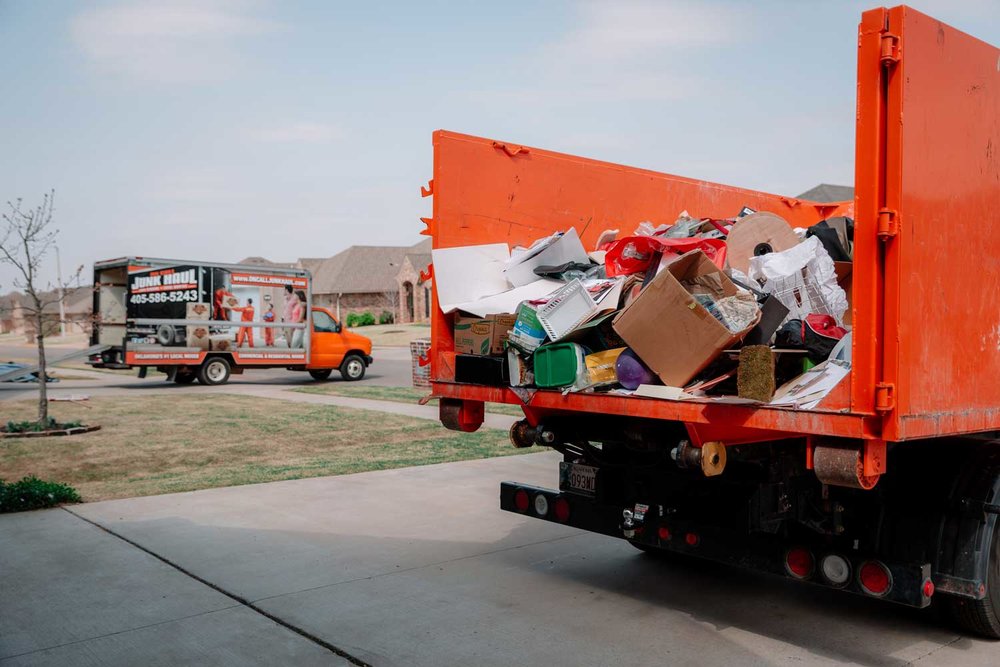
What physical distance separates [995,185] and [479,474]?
6.12 m

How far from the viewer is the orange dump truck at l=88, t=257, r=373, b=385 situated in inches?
753

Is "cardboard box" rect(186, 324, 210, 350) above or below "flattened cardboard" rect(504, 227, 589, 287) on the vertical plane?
below

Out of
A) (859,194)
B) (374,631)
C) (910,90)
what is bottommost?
(374,631)

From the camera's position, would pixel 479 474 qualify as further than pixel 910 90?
Yes

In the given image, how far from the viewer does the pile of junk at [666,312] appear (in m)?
3.81

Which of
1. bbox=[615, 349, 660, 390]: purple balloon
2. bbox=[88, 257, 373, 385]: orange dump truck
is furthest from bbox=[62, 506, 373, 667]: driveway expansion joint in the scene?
bbox=[88, 257, 373, 385]: orange dump truck

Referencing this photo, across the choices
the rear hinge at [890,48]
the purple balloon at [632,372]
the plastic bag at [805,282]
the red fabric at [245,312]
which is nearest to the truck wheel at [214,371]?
the red fabric at [245,312]

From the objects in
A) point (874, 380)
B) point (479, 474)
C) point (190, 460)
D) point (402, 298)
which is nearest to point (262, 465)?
point (190, 460)

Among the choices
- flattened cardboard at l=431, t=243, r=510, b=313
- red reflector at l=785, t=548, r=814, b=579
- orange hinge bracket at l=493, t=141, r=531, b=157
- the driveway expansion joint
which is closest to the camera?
red reflector at l=785, t=548, r=814, b=579

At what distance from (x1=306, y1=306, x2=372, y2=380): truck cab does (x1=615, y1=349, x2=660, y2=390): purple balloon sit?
17.9 m

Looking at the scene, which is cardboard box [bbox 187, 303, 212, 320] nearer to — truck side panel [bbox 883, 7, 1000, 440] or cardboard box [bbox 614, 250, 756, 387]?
cardboard box [bbox 614, 250, 756, 387]

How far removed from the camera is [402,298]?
6881cm

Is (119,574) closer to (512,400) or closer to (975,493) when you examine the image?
(512,400)

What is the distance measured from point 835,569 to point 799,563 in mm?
171
